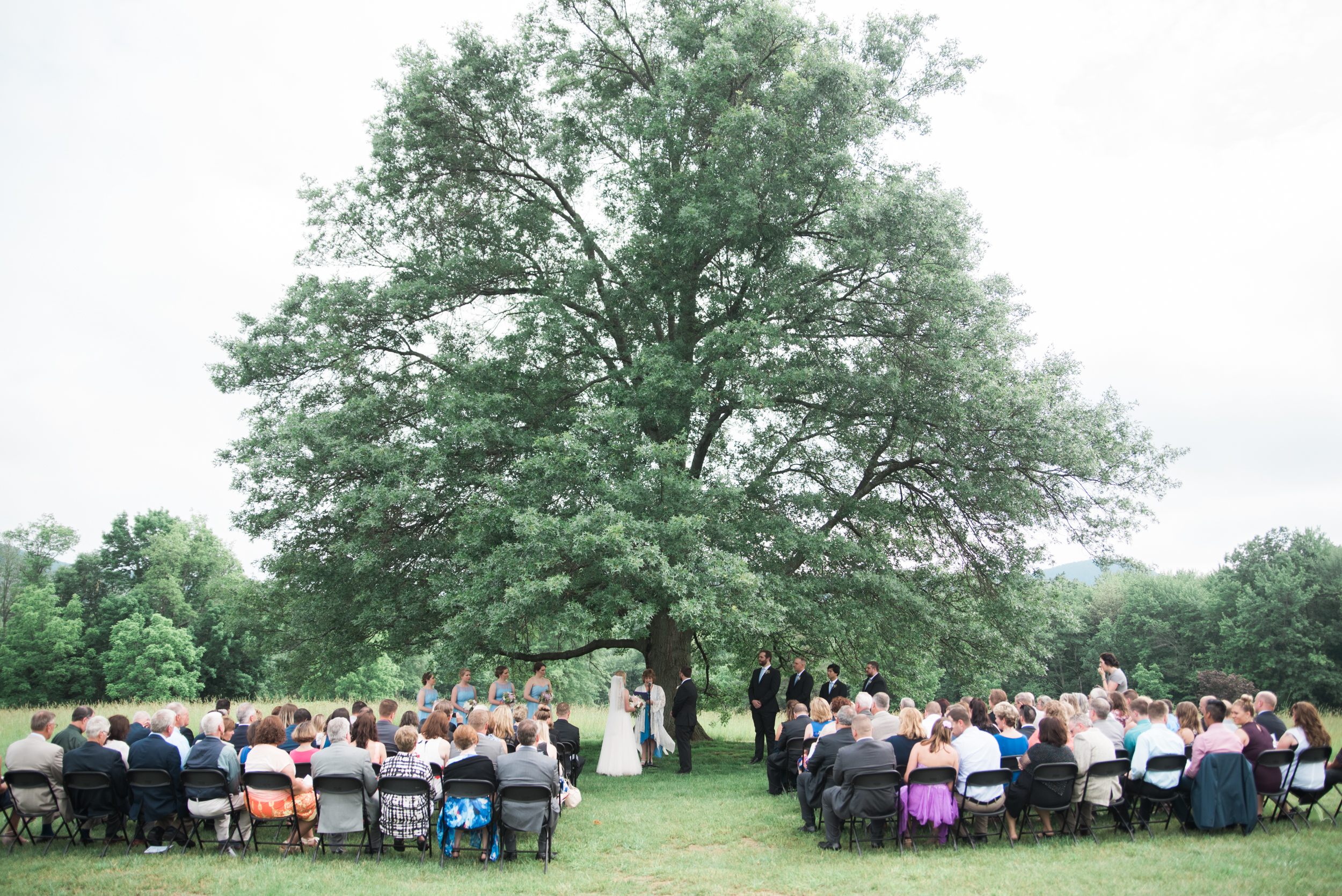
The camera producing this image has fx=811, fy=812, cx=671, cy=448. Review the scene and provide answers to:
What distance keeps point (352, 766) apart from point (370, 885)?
1402mm

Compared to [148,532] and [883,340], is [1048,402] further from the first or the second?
[148,532]

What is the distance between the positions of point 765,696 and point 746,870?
7449 millimetres

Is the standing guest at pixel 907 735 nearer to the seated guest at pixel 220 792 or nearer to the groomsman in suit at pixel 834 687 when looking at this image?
the groomsman in suit at pixel 834 687

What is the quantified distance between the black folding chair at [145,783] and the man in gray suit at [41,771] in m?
0.61

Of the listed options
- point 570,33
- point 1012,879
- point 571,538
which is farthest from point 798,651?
point 570,33

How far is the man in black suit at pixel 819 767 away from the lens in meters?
8.70

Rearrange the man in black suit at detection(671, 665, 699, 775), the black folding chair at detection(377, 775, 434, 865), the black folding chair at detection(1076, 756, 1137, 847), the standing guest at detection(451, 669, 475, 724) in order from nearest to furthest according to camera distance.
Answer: the black folding chair at detection(377, 775, 434, 865)
the black folding chair at detection(1076, 756, 1137, 847)
the standing guest at detection(451, 669, 475, 724)
the man in black suit at detection(671, 665, 699, 775)

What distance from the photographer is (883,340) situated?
15867 mm

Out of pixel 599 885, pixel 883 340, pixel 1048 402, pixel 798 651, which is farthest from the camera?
pixel 798 651

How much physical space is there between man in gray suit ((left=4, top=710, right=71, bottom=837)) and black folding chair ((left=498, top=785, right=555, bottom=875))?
166 inches

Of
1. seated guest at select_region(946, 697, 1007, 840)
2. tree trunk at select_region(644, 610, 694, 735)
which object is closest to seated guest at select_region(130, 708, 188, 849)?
seated guest at select_region(946, 697, 1007, 840)

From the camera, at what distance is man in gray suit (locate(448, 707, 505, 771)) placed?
322 inches

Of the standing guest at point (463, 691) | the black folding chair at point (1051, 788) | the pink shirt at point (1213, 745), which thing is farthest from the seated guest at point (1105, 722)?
the standing guest at point (463, 691)

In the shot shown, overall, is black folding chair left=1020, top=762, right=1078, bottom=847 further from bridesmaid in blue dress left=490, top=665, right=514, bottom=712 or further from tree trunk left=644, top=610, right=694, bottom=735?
tree trunk left=644, top=610, right=694, bottom=735
